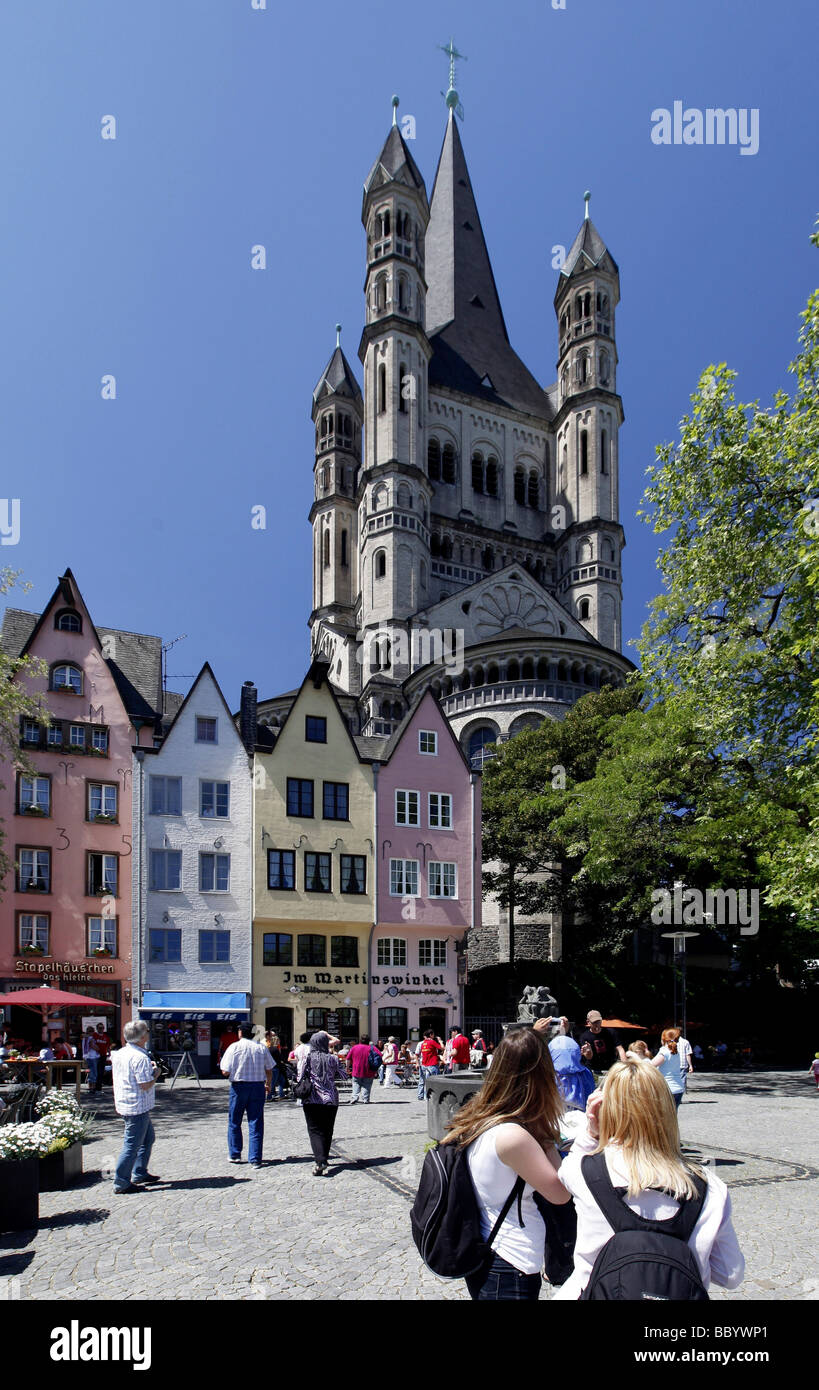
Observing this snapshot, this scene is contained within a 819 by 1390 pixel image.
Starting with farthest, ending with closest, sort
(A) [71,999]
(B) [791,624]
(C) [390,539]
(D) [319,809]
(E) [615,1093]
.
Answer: (C) [390,539] < (D) [319,809] < (A) [71,999] < (B) [791,624] < (E) [615,1093]

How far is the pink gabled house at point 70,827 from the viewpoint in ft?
105

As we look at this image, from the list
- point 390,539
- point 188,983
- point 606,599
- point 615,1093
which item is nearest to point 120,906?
point 188,983

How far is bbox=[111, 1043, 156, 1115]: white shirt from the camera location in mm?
10273

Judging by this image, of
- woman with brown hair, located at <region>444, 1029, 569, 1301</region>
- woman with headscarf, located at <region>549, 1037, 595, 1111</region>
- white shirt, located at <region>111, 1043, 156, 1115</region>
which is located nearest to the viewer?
woman with brown hair, located at <region>444, 1029, 569, 1301</region>

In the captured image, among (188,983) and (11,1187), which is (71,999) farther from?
(11,1187)

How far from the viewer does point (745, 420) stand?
74.6 ft

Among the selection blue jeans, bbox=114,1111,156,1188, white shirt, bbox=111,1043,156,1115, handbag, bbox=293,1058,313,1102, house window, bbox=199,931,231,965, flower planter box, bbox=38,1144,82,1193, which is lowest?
house window, bbox=199,931,231,965

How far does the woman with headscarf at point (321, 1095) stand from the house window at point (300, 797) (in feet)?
79.1

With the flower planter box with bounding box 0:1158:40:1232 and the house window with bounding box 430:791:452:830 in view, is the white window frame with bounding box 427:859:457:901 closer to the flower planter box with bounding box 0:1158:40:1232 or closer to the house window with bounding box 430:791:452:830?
the house window with bounding box 430:791:452:830

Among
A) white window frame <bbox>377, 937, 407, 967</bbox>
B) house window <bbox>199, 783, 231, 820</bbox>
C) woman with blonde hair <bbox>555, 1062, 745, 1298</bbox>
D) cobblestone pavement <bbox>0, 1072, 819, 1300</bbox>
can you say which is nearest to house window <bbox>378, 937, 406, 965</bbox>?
white window frame <bbox>377, 937, 407, 967</bbox>

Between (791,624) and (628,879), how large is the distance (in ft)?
52.9

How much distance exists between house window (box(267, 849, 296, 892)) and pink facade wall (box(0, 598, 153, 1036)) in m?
4.81

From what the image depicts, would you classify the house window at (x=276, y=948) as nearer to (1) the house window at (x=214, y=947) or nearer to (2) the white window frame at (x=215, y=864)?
(1) the house window at (x=214, y=947)

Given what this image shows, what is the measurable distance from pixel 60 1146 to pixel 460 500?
80149mm
